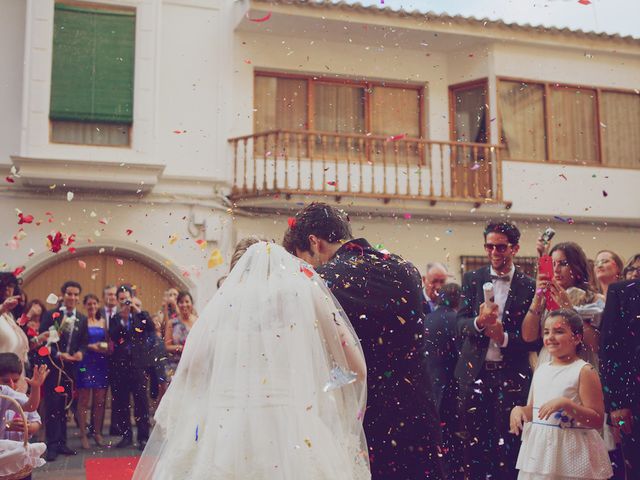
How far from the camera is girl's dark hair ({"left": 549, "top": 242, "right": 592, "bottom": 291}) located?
17.0 feet

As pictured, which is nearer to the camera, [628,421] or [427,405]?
[427,405]

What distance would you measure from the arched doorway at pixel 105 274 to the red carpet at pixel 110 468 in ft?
13.4

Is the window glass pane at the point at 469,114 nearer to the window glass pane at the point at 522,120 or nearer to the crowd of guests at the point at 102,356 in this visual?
the window glass pane at the point at 522,120

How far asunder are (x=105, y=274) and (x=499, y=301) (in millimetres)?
8061

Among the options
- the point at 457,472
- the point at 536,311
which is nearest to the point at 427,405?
the point at 536,311

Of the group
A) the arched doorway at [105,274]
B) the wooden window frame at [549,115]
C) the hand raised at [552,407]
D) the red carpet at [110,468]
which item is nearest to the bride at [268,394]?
the hand raised at [552,407]

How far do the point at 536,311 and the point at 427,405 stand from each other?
4.62 ft

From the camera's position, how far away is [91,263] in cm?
1175

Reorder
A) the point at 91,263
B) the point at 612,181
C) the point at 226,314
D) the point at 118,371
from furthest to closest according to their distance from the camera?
the point at 612,181
the point at 91,263
the point at 118,371
the point at 226,314

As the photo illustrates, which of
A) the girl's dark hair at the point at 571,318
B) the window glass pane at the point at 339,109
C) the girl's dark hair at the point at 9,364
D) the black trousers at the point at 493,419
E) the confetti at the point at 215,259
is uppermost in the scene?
the window glass pane at the point at 339,109

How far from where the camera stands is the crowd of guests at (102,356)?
27.7 feet

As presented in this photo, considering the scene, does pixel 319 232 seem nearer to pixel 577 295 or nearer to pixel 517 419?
pixel 517 419

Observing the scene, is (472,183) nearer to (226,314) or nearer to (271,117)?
(271,117)

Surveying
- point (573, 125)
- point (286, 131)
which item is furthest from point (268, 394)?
point (573, 125)
